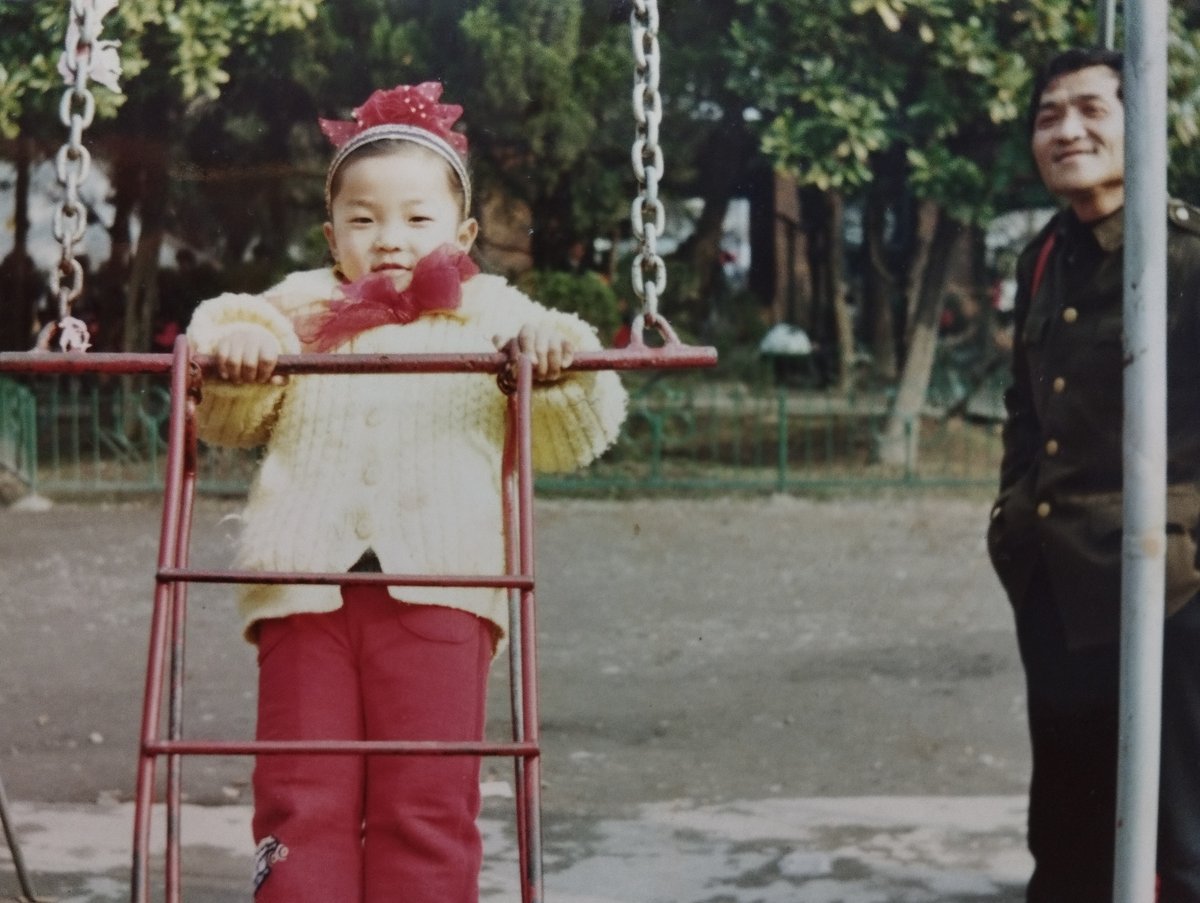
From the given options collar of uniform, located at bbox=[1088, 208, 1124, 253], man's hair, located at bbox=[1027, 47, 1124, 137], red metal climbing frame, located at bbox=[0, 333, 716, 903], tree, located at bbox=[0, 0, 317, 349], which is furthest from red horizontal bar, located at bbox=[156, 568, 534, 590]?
tree, located at bbox=[0, 0, 317, 349]

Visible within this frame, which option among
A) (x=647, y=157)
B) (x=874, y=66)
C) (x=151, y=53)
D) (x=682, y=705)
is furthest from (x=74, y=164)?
(x=874, y=66)

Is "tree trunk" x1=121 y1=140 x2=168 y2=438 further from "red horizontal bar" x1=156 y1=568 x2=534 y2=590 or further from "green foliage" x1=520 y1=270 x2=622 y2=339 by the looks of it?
"red horizontal bar" x1=156 y1=568 x2=534 y2=590

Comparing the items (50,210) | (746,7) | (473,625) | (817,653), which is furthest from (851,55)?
(473,625)

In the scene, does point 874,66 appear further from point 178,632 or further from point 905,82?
point 178,632

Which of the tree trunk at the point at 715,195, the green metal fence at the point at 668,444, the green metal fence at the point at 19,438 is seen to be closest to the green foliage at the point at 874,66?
the tree trunk at the point at 715,195

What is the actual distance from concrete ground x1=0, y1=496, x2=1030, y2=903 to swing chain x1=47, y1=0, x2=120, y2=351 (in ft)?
4.69

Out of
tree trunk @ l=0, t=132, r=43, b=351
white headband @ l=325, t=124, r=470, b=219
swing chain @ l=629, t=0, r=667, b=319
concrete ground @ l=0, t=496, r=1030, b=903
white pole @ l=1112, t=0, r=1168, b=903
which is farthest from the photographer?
tree trunk @ l=0, t=132, r=43, b=351

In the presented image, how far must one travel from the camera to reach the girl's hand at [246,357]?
90.7 inches

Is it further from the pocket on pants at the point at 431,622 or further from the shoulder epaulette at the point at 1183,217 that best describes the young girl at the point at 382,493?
the shoulder epaulette at the point at 1183,217

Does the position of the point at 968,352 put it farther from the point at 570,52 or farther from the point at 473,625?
the point at 473,625

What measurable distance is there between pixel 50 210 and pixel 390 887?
8.12 metres

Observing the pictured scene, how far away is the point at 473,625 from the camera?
8.21 ft

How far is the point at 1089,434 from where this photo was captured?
2918 mm

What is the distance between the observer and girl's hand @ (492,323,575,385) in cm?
234
